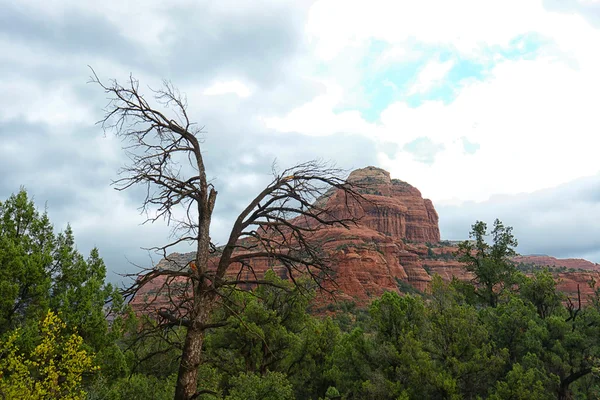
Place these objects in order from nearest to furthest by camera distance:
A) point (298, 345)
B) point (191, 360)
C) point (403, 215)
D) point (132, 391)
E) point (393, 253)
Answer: point (191, 360) < point (132, 391) < point (298, 345) < point (393, 253) < point (403, 215)

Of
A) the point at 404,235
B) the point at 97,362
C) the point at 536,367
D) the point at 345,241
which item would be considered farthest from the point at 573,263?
the point at 97,362

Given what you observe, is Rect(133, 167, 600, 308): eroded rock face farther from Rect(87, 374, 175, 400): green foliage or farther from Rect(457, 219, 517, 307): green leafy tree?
Rect(87, 374, 175, 400): green foliage

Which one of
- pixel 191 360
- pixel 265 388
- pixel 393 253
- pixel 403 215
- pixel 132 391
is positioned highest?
pixel 403 215

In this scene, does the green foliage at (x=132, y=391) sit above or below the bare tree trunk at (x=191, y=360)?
below

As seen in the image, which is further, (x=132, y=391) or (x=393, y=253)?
(x=393, y=253)

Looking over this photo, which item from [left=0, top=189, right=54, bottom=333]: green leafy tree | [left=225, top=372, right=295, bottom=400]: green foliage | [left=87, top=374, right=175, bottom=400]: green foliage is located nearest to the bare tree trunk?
[left=87, top=374, right=175, bottom=400]: green foliage

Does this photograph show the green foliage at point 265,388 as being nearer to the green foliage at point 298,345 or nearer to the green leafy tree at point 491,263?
the green foliage at point 298,345

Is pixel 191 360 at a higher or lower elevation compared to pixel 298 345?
higher

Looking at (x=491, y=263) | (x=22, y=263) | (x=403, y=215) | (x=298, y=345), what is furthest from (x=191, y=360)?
(x=403, y=215)

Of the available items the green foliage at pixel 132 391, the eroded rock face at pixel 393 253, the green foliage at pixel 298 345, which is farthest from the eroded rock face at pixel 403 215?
the green foliage at pixel 132 391

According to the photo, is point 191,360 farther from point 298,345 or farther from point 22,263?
point 298,345

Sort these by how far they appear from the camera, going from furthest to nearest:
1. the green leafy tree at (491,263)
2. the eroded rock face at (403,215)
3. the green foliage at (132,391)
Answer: the eroded rock face at (403,215) → the green leafy tree at (491,263) → the green foliage at (132,391)

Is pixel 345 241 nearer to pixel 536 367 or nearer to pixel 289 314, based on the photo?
pixel 289 314

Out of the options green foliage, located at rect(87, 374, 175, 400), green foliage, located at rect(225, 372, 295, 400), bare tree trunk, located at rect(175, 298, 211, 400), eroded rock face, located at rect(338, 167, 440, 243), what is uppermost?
eroded rock face, located at rect(338, 167, 440, 243)
